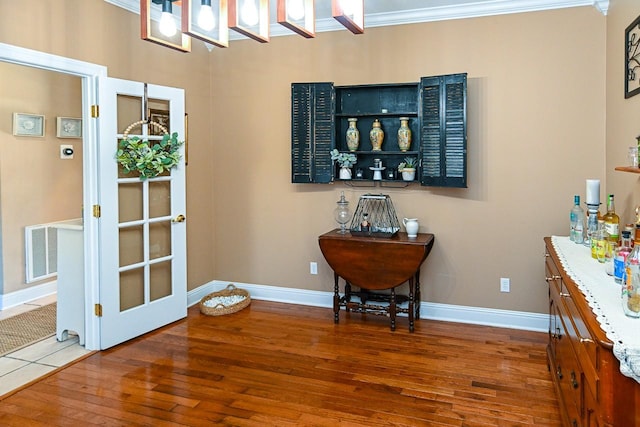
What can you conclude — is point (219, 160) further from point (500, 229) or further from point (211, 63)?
point (500, 229)

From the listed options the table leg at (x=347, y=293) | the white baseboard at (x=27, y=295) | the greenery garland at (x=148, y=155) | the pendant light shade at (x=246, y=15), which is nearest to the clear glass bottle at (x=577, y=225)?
the table leg at (x=347, y=293)

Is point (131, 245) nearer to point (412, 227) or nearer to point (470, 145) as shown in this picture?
point (412, 227)

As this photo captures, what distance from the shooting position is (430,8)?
376cm

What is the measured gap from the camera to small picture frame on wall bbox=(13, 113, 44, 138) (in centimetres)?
441

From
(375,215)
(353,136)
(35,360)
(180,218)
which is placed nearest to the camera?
(35,360)

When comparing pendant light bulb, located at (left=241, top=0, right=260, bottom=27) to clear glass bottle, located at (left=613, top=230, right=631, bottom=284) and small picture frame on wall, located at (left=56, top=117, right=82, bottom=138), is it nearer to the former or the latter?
clear glass bottle, located at (left=613, top=230, right=631, bottom=284)

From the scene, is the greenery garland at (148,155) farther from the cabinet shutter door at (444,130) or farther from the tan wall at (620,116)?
the tan wall at (620,116)

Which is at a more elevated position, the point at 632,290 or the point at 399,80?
the point at 399,80

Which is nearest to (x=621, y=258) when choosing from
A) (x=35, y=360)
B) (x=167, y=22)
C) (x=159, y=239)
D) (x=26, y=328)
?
(x=167, y=22)

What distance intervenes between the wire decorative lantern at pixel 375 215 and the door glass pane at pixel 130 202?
1.66 m

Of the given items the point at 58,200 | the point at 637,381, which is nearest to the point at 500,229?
the point at 637,381

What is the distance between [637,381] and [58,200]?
16.4 feet

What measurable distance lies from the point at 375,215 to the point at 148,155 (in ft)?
6.21

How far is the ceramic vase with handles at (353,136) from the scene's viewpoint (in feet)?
13.2
